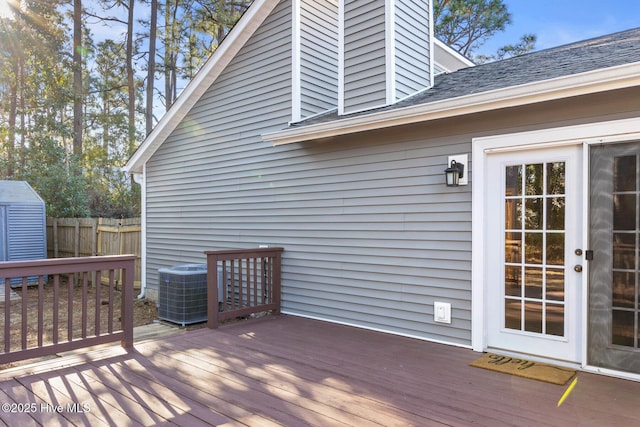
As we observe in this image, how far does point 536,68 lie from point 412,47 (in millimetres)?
1412

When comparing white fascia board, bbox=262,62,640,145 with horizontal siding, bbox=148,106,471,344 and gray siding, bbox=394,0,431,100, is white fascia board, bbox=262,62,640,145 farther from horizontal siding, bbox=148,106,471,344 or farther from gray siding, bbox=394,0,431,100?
gray siding, bbox=394,0,431,100

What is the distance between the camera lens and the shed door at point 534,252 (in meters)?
3.20

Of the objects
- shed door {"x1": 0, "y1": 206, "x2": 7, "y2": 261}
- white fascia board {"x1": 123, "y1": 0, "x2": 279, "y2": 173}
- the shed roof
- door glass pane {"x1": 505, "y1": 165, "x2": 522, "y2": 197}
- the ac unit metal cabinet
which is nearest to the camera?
door glass pane {"x1": 505, "y1": 165, "x2": 522, "y2": 197}

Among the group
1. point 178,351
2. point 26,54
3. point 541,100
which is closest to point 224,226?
point 178,351

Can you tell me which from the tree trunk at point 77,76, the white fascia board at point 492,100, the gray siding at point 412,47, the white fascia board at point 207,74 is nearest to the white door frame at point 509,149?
the white fascia board at point 492,100

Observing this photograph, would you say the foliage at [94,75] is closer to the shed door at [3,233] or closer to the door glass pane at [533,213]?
the shed door at [3,233]

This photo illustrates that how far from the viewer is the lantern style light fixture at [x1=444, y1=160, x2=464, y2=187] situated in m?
3.68

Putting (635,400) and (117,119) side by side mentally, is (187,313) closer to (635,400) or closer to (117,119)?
(635,400)

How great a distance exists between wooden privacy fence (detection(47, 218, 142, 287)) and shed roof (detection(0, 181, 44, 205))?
91 centimetres

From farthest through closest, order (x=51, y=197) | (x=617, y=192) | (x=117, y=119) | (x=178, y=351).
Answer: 1. (x=117, y=119)
2. (x=51, y=197)
3. (x=178, y=351)
4. (x=617, y=192)

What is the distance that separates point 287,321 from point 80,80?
42.0 feet

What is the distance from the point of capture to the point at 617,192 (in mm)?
2990

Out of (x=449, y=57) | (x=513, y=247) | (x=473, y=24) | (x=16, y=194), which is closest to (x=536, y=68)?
(x=513, y=247)

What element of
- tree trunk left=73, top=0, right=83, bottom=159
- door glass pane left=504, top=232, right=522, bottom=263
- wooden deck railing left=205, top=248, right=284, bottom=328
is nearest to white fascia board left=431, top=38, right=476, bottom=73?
door glass pane left=504, top=232, right=522, bottom=263
